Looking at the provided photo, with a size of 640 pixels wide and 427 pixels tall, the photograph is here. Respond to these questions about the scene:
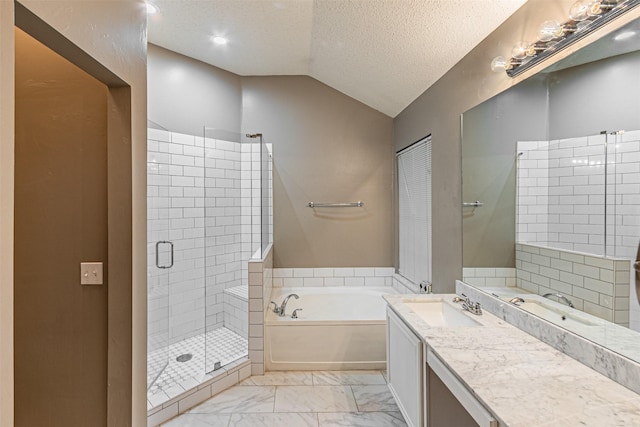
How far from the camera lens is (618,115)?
111 centimetres

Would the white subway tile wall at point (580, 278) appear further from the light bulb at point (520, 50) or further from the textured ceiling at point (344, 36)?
the textured ceiling at point (344, 36)

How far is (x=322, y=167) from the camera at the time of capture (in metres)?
3.72

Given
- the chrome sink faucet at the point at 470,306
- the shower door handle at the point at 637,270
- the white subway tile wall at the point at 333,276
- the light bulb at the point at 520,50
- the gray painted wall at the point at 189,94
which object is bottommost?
the white subway tile wall at the point at 333,276

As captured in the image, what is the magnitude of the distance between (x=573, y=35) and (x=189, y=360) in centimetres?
327

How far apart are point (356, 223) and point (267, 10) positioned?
7.58 ft

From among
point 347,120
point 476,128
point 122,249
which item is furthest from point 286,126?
point 122,249

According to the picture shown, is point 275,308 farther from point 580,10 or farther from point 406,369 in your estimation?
point 580,10

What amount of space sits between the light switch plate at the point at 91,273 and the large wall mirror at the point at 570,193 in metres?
2.11

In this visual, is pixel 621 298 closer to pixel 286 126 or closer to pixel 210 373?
pixel 210 373

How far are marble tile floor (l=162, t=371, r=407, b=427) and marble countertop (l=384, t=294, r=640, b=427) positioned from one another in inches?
42.0

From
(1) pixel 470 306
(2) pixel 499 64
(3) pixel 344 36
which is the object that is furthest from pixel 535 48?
(3) pixel 344 36

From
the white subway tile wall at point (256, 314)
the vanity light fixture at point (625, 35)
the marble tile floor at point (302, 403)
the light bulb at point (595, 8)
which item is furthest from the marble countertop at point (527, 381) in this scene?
the white subway tile wall at point (256, 314)

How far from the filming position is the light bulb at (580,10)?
1191 mm

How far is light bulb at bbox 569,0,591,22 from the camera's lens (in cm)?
119
